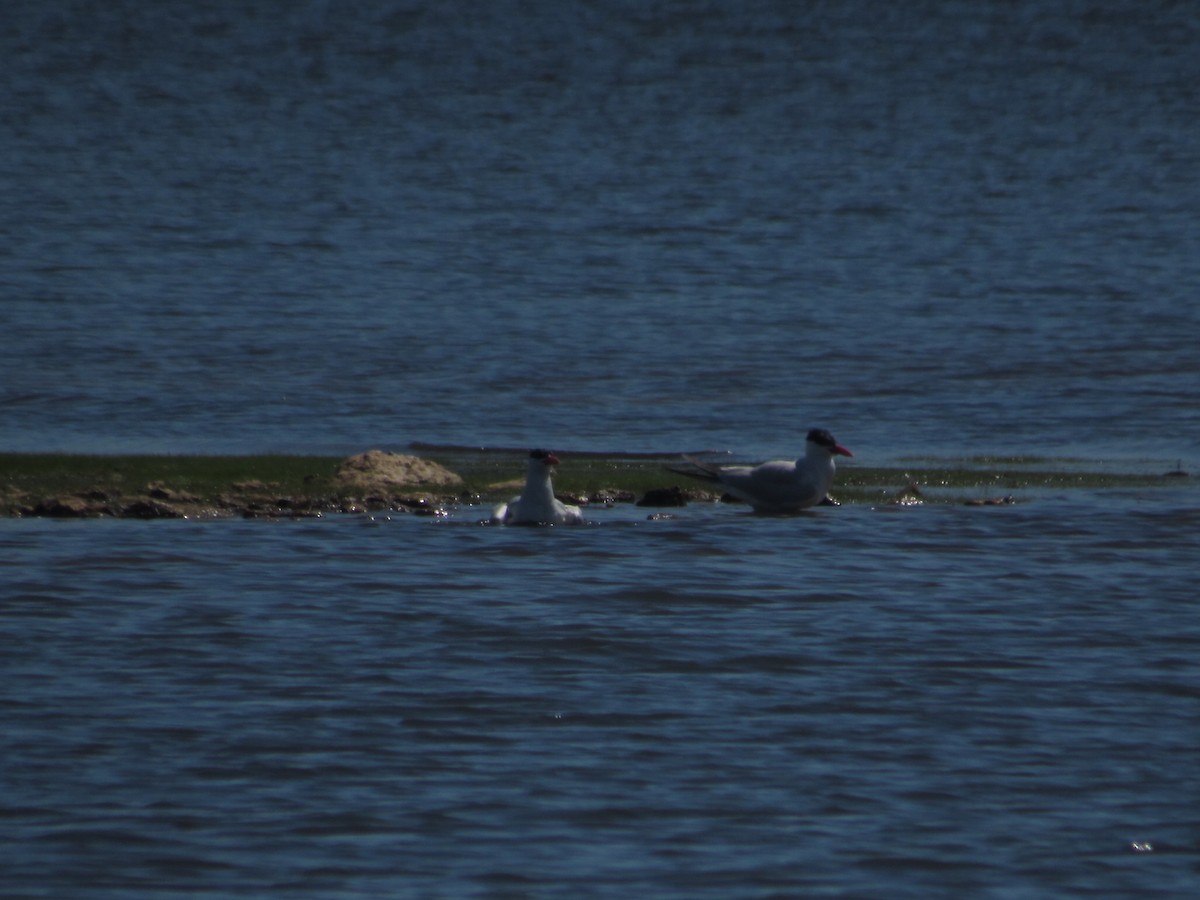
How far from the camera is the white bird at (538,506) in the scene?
50.4ft

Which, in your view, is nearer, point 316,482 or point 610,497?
point 610,497

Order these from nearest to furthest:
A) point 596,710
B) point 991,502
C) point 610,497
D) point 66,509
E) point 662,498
A: point 596,710, point 66,509, point 662,498, point 991,502, point 610,497

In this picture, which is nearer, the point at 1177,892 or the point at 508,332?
the point at 1177,892

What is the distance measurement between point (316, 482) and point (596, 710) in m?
6.95

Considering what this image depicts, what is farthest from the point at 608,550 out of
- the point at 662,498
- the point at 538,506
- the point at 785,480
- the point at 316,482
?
the point at 316,482

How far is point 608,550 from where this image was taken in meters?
14.7

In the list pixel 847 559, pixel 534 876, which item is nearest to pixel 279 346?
pixel 847 559

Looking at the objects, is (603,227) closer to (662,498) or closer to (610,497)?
(610,497)

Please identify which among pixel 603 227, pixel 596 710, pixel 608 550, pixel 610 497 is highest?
pixel 603 227

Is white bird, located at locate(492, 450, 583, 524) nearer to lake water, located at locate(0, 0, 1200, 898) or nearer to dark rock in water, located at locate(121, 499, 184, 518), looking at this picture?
lake water, located at locate(0, 0, 1200, 898)

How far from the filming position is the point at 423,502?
53.5 ft

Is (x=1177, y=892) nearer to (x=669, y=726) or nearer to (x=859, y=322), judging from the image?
(x=669, y=726)

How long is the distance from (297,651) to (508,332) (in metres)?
16.7

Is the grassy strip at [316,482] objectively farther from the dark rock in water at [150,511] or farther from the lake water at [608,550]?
the lake water at [608,550]
